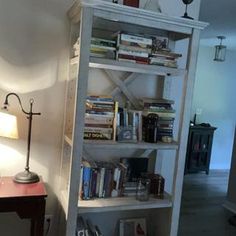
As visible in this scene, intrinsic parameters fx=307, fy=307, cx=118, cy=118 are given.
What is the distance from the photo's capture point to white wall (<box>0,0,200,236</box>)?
205 centimetres

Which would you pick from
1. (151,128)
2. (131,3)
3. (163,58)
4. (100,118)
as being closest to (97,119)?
(100,118)

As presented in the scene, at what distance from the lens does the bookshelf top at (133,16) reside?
1.75 metres

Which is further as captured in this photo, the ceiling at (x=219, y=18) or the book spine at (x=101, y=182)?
the ceiling at (x=219, y=18)

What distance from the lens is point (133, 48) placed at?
1939 millimetres

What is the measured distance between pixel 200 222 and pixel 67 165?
1800mm

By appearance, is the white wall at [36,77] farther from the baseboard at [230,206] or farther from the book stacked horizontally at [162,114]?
the baseboard at [230,206]

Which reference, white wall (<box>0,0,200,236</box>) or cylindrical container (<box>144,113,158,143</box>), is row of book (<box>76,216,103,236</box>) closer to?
white wall (<box>0,0,200,236</box>)

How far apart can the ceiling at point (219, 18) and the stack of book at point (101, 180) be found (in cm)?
188

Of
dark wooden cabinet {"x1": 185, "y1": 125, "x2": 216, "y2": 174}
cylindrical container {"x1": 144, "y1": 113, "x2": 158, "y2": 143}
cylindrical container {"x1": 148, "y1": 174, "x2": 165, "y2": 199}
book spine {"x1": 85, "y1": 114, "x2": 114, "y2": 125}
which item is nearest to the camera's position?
book spine {"x1": 85, "y1": 114, "x2": 114, "y2": 125}

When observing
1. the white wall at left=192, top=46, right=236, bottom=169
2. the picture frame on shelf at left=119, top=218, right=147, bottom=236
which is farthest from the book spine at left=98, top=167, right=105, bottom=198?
the white wall at left=192, top=46, right=236, bottom=169

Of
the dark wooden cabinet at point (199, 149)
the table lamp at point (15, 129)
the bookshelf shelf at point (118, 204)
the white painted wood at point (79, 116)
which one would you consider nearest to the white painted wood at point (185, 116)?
the bookshelf shelf at point (118, 204)

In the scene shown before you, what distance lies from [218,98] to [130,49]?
4.09 meters

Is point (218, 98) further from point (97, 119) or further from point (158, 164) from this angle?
point (97, 119)

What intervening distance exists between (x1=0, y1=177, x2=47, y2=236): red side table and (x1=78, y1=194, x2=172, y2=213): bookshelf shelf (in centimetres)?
25
